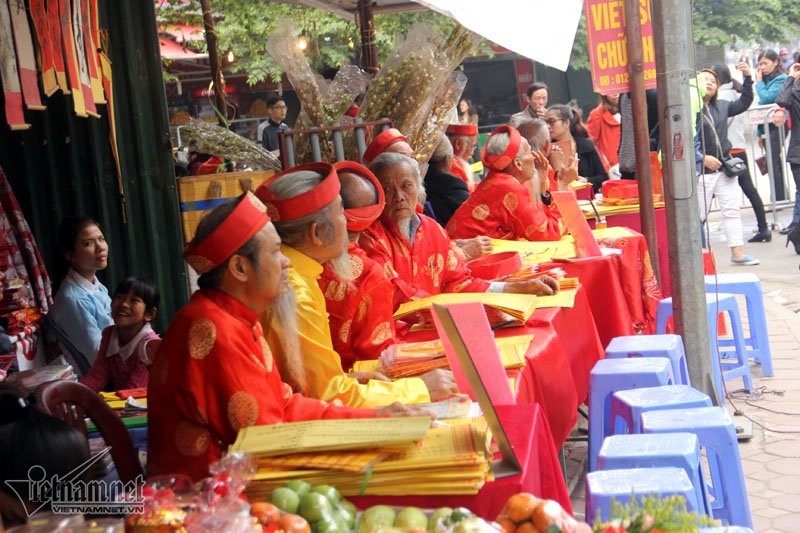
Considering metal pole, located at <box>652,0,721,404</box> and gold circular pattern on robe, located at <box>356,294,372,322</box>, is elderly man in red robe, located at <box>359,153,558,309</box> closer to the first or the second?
gold circular pattern on robe, located at <box>356,294,372,322</box>

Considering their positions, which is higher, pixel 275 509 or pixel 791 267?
pixel 275 509

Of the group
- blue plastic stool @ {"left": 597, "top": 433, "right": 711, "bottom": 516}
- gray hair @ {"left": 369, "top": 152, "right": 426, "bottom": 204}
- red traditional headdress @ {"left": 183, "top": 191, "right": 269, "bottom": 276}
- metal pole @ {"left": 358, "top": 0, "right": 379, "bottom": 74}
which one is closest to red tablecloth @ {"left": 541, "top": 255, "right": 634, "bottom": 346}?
gray hair @ {"left": 369, "top": 152, "right": 426, "bottom": 204}

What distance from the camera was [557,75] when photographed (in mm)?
22891

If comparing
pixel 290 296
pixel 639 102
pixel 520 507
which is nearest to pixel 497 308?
pixel 290 296

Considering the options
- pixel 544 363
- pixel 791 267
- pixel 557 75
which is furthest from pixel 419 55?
pixel 557 75

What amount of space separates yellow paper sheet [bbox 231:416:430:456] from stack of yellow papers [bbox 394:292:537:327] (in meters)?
1.49

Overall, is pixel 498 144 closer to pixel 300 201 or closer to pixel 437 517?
pixel 300 201

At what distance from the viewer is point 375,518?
2.04 meters

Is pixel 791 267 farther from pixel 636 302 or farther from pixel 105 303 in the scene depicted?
pixel 105 303

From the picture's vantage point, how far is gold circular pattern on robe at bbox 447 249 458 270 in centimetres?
475

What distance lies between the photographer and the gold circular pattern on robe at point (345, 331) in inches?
140

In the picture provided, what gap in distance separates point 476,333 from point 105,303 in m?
3.10

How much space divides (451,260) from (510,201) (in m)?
1.65

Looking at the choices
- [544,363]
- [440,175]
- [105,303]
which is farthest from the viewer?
[440,175]
